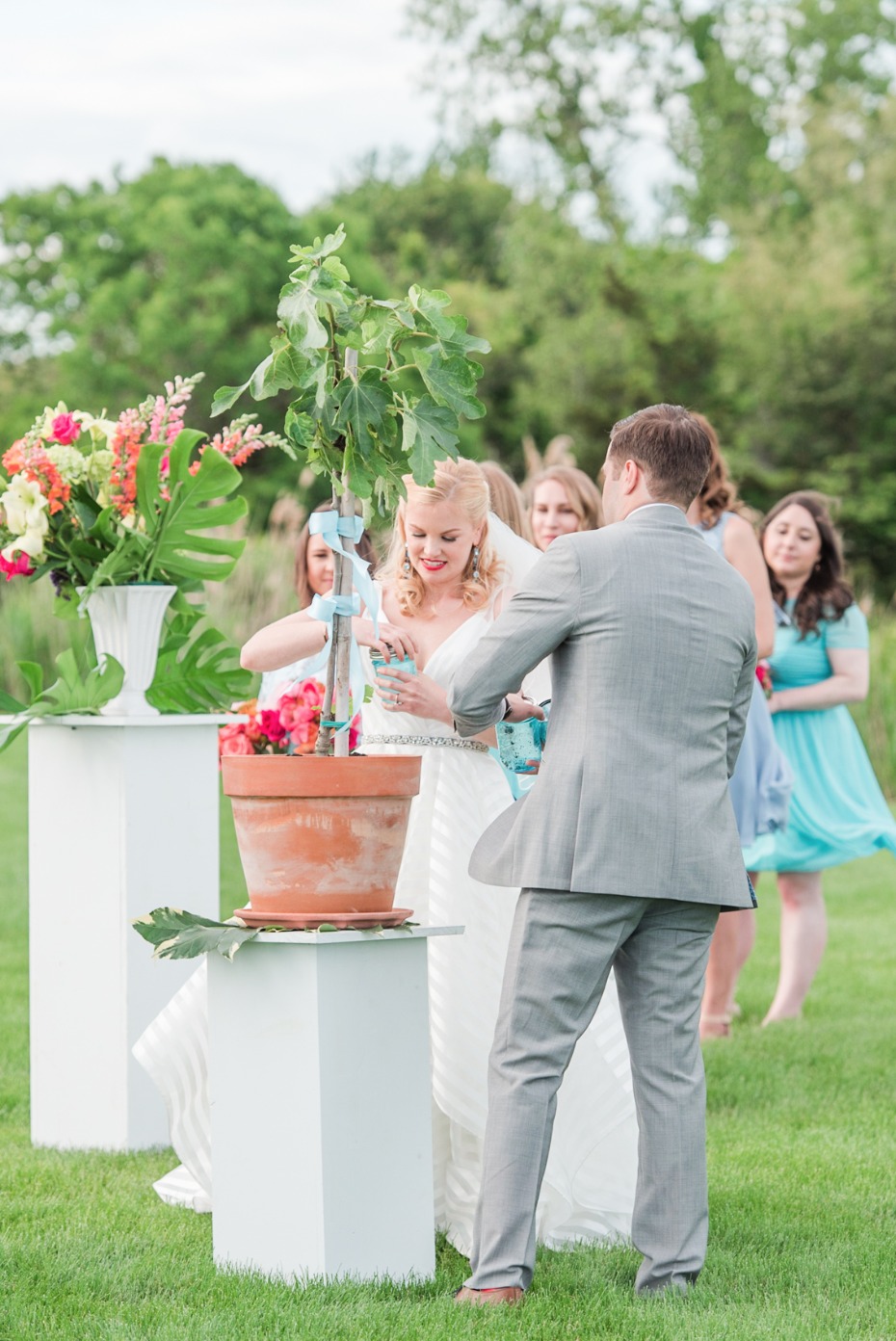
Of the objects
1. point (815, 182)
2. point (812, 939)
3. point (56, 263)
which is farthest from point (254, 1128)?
point (56, 263)

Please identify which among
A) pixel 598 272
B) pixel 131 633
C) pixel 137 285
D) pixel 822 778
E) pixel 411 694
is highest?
pixel 137 285

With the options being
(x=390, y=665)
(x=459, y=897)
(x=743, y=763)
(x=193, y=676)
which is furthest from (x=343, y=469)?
(x=743, y=763)

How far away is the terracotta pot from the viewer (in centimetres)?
324

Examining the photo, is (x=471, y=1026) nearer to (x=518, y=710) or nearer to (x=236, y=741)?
(x=518, y=710)

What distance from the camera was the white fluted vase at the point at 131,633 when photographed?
15.5ft

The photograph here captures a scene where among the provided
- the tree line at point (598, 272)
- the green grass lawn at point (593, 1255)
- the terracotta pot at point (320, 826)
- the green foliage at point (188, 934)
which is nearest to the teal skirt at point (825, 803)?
the green grass lawn at point (593, 1255)

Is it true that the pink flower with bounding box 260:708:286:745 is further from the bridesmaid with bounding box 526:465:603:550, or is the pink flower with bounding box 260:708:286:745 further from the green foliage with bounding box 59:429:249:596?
the bridesmaid with bounding box 526:465:603:550

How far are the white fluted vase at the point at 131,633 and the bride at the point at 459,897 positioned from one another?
760mm

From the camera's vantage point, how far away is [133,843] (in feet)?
15.4

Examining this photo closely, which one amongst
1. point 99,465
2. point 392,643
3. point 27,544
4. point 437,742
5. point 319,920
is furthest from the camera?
point 99,465

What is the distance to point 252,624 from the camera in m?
14.2

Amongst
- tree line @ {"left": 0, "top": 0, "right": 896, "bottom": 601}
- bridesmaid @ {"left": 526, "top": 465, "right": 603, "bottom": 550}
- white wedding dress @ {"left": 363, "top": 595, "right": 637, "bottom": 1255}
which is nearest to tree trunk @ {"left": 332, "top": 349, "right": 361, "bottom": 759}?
white wedding dress @ {"left": 363, "top": 595, "right": 637, "bottom": 1255}

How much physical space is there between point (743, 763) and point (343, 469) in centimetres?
322

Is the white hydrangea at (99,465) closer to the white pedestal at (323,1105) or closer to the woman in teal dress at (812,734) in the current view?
the white pedestal at (323,1105)
